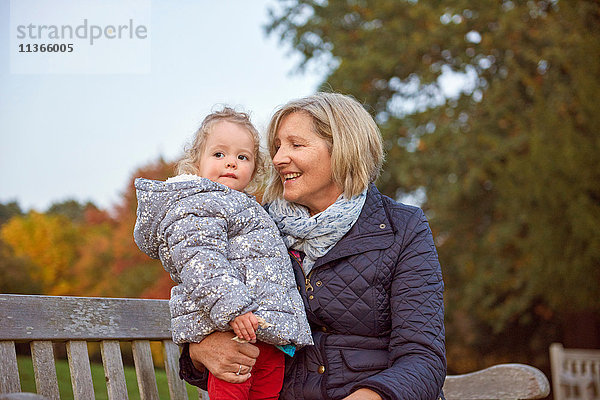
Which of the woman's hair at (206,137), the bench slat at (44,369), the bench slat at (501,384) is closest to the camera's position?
the bench slat at (44,369)

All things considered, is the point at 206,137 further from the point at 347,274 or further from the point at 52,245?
the point at 52,245

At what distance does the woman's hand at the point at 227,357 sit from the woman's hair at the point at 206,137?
665 mm

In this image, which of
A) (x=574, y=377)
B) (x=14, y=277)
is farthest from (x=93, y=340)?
(x=14, y=277)

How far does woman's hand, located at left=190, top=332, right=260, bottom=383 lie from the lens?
2.10 m

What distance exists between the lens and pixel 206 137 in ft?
8.25

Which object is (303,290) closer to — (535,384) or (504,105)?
(535,384)

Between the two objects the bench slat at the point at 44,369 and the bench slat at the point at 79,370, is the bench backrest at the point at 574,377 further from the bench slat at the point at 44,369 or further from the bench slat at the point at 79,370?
the bench slat at the point at 44,369

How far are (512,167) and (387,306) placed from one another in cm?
969

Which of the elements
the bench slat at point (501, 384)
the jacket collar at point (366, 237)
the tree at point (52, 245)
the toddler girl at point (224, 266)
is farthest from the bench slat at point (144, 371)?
the tree at point (52, 245)

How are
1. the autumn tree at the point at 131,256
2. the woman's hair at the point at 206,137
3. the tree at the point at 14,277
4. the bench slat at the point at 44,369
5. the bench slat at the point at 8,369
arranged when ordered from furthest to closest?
the autumn tree at the point at 131,256 → the tree at the point at 14,277 → the woman's hair at the point at 206,137 → the bench slat at the point at 44,369 → the bench slat at the point at 8,369

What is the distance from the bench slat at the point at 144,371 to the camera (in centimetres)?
243

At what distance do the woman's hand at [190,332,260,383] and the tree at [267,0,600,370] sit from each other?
8964 millimetres

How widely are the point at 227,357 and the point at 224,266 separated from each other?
290mm

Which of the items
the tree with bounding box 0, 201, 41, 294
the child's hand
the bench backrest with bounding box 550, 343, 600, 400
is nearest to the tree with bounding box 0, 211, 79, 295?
the tree with bounding box 0, 201, 41, 294
